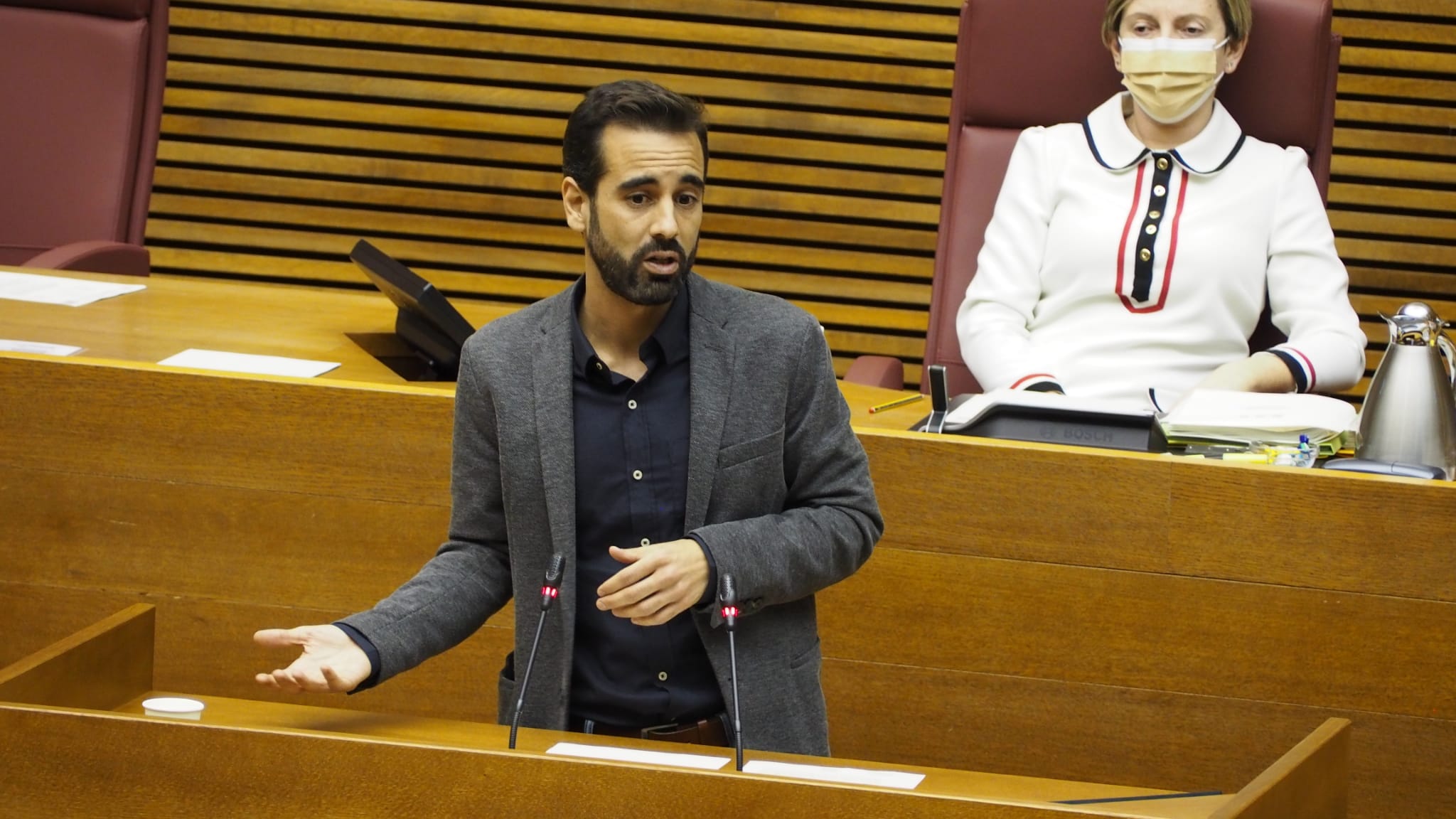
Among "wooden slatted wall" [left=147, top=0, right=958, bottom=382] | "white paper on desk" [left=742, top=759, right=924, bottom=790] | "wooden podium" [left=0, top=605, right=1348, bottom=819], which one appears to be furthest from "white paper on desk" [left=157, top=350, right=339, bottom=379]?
"wooden slatted wall" [left=147, top=0, right=958, bottom=382]

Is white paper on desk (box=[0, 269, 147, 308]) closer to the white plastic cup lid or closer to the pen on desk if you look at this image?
the pen on desk

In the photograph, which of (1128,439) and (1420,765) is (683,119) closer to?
(1128,439)

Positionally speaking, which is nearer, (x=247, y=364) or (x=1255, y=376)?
(x=247, y=364)

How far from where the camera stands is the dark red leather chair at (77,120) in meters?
3.70

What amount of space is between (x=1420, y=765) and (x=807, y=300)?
8.77 ft

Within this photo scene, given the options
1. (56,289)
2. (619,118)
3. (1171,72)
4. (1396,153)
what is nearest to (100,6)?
(56,289)

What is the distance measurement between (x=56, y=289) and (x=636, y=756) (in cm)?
200

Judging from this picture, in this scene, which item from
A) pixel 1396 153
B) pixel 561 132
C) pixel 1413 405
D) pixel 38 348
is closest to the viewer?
pixel 1413 405

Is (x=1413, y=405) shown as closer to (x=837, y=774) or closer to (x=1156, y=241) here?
(x=1156, y=241)

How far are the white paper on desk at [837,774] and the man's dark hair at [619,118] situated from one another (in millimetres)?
599

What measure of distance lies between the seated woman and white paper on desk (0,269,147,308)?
59.9 inches

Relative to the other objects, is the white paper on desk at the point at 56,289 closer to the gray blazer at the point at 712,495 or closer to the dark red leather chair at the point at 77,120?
the dark red leather chair at the point at 77,120

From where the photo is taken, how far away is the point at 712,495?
1689 mm

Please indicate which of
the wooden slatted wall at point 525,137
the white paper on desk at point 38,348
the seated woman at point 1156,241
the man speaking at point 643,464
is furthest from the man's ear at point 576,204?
the wooden slatted wall at point 525,137
